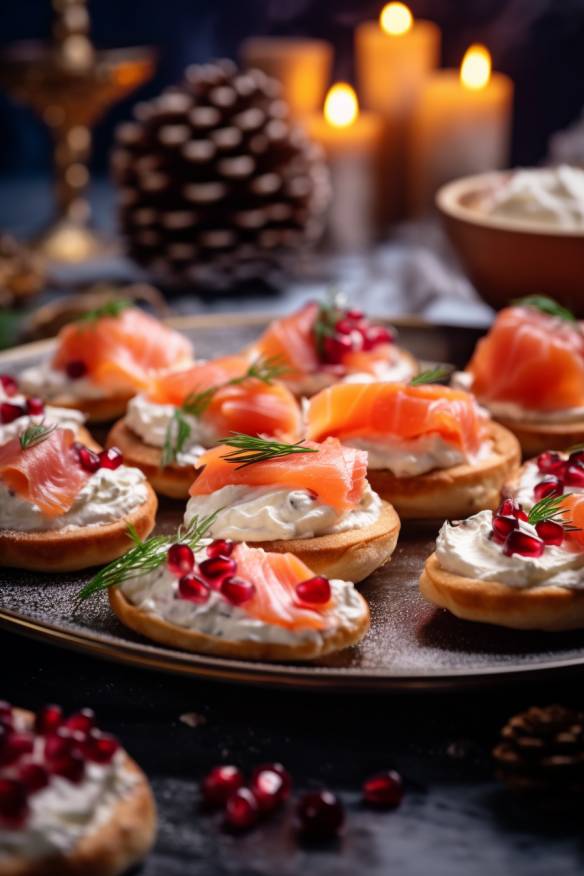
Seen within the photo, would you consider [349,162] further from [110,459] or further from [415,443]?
[110,459]

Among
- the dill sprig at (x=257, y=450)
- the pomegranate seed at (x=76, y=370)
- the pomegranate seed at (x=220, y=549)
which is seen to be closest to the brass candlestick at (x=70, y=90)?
the pomegranate seed at (x=76, y=370)

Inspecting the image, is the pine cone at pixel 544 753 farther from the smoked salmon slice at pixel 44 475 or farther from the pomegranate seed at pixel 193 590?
the smoked salmon slice at pixel 44 475

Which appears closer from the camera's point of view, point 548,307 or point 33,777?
point 33,777

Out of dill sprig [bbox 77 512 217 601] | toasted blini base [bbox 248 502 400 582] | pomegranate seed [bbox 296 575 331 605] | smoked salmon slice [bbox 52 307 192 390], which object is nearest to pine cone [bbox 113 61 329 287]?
smoked salmon slice [bbox 52 307 192 390]

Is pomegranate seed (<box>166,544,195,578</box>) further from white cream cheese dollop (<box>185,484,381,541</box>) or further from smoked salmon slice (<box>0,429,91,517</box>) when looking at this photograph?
smoked salmon slice (<box>0,429,91,517</box>)

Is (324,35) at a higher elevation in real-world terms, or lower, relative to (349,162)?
higher

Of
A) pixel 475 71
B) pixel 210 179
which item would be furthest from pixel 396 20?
pixel 210 179
